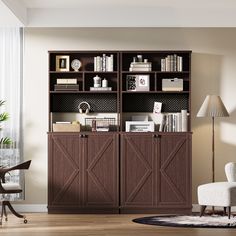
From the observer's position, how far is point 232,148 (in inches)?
387

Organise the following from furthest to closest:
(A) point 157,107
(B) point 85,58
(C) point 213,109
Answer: (B) point 85,58 → (A) point 157,107 → (C) point 213,109

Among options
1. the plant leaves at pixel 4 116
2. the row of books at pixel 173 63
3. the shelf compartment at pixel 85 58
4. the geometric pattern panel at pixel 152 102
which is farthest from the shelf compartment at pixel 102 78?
the plant leaves at pixel 4 116

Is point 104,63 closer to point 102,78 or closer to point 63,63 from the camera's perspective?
point 102,78

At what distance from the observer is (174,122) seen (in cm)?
961

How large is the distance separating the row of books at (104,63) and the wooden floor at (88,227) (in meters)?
1.95

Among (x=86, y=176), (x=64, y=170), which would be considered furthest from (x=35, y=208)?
(x=86, y=176)

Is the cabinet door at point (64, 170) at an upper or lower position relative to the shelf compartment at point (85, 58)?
lower

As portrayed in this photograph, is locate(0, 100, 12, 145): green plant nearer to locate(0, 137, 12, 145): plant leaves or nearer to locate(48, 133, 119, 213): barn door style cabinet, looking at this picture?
locate(0, 137, 12, 145): plant leaves

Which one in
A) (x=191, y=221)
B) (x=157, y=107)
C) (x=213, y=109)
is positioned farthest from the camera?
(x=157, y=107)

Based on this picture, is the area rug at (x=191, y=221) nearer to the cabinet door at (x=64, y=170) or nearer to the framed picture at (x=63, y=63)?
the cabinet door at (x=64, y=170)

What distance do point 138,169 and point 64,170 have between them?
965 millimetres

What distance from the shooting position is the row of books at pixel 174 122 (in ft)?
31.4

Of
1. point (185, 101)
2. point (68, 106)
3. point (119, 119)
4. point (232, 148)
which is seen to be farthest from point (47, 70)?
point (232, 148)

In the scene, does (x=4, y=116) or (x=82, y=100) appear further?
(x=82, y=100)
